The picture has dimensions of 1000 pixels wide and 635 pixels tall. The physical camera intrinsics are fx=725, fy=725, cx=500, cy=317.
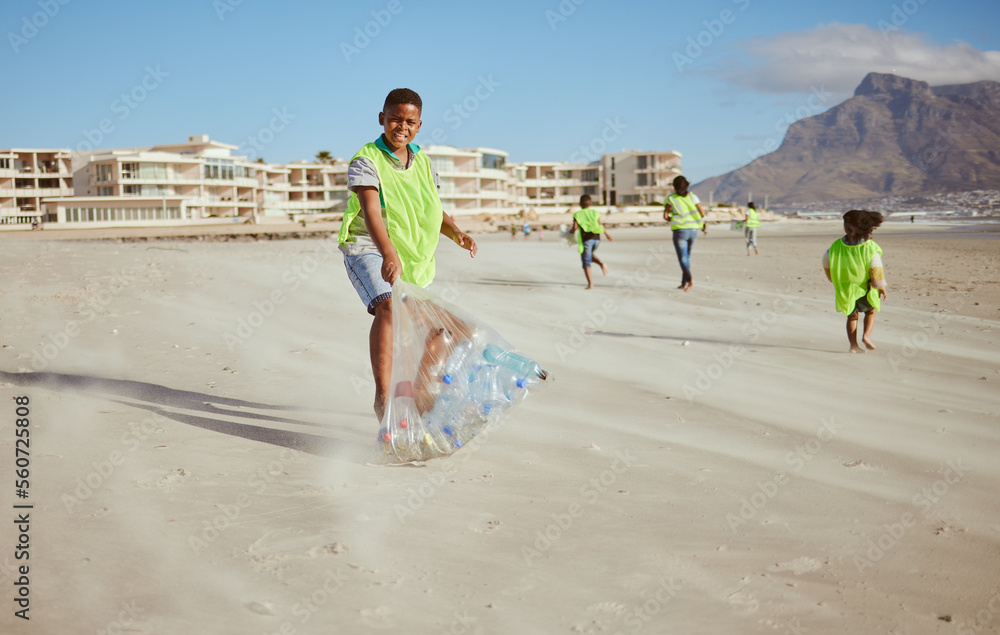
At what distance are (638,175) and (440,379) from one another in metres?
95.5

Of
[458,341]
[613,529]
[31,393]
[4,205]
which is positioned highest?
[4,205]

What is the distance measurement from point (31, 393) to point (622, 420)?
3327 mm

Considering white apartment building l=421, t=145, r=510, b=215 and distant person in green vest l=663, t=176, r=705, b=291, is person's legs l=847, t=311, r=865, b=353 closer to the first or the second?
distant person in green vest l=663, t=176, r=705, b=291

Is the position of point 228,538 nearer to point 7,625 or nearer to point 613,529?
point 7,625

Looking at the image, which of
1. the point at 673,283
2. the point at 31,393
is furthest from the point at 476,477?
the point at 673,283

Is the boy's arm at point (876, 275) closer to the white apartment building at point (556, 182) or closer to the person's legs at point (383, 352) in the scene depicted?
the person's legs at point (383, 352)

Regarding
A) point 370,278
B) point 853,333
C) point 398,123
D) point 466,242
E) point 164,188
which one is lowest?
point 853,333

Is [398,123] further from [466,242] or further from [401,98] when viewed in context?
[466,242]

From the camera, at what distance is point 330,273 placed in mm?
10125

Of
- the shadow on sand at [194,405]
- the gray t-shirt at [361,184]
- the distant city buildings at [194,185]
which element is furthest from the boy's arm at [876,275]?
the distant city buildings at [194,185]

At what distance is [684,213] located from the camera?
11039mm

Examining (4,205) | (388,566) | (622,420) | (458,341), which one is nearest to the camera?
(388,566)

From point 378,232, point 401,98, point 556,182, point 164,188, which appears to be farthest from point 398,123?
point 556,182

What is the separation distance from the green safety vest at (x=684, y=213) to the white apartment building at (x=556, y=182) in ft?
278
